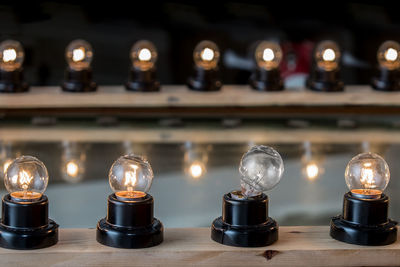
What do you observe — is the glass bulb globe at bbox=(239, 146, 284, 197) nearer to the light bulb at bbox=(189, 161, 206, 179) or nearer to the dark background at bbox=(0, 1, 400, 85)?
the light bulb at bbox=(189, 161, 206, 179)

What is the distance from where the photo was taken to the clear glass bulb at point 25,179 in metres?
1.32

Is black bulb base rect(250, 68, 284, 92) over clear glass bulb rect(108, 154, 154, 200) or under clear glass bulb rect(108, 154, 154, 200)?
over

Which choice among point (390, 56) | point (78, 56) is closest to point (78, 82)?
point (78, 56)

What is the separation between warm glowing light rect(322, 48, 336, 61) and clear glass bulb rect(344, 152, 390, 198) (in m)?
1.47

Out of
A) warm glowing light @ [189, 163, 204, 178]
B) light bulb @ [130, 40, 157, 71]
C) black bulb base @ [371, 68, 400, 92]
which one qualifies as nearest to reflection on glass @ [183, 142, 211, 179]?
warm glowing light @ [189, 163, 204, 178]

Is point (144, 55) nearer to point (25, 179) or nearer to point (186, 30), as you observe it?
point (186, 30)

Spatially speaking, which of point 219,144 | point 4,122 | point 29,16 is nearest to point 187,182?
point 219,144

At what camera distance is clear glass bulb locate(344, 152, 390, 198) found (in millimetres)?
1371

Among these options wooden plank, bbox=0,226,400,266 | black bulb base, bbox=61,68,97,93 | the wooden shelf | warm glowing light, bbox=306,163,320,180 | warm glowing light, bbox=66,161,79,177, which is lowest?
wooden plank, bbox=0,226,400,266

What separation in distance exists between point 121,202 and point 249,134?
4.97 ft

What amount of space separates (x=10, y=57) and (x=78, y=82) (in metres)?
0.24

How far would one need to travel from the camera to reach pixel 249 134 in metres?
2.80

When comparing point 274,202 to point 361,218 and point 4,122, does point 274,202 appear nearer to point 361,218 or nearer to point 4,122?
point 361,218

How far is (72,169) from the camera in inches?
85.4
